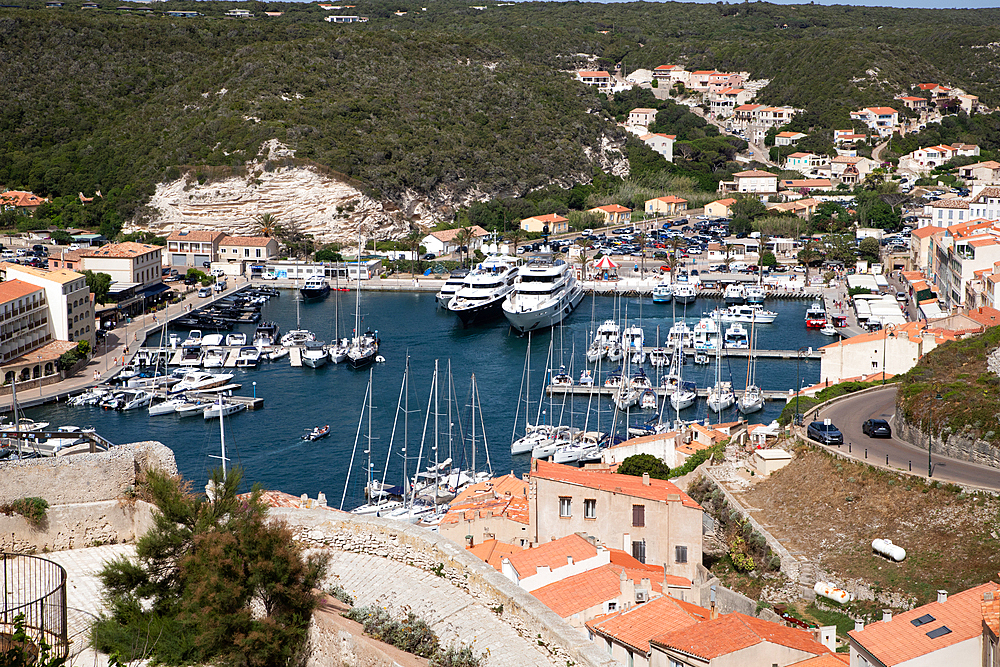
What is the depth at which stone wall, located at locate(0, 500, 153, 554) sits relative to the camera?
1073 cm

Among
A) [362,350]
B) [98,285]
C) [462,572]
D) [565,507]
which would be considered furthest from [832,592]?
[98,285]

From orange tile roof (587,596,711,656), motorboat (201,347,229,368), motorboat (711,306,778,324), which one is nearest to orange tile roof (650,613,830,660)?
orange tile roof (587,596,711,656)

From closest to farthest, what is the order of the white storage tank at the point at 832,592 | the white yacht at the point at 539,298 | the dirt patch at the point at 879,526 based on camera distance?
the white storage tank at the point at 832,592, the dirt patch at the point at 879,526, the white yacht at the point at 539,298

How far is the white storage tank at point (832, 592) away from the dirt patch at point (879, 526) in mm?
224

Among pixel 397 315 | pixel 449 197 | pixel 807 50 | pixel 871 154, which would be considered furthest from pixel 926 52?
pixel 397 315

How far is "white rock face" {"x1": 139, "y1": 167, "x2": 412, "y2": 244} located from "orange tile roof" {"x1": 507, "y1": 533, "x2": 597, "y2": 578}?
2276 inches

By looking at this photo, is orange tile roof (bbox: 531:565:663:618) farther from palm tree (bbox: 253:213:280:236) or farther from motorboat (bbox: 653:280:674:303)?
palm tree (bbox: 253:213:280:236)

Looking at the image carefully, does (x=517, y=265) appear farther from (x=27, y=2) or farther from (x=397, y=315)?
(x=27, y=2)

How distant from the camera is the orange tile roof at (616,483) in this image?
18781 millimetres

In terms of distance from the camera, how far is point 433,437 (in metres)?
33.1

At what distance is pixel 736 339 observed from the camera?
155 ft

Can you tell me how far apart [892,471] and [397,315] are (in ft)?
121

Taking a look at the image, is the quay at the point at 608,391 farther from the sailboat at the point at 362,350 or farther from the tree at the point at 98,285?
the tree at the point at 98,285

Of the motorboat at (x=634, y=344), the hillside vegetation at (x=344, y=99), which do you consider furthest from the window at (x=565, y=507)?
the hillside vegetation at (x=344, y=99)
